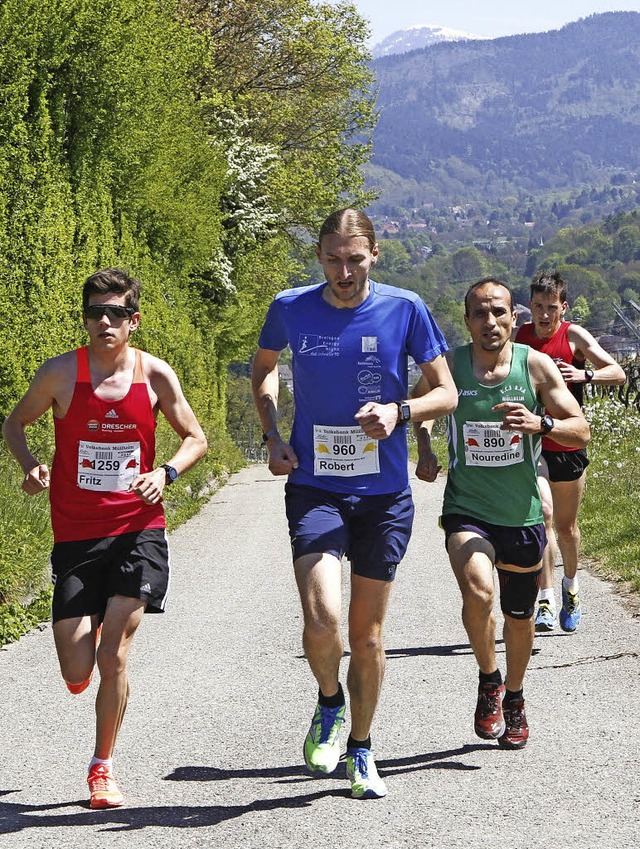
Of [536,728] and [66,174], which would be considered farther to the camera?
[66,174]

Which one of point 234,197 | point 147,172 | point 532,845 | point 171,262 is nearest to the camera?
point 532,845

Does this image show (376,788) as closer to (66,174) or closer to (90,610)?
(90,610)

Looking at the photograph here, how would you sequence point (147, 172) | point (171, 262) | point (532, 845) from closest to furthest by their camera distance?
point (532, 845)
point (147, 172)
point (171, 262)

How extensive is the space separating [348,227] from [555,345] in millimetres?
4095

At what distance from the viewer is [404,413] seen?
557 cm

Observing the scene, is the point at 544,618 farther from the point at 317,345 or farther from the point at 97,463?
the point at 97,463

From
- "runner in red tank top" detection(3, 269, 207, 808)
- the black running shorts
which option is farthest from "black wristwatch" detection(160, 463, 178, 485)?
the black running shorts

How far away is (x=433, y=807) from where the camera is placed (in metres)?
5.21

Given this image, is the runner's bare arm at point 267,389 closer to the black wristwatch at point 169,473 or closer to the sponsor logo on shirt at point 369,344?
the black wristwatch at point 169,473

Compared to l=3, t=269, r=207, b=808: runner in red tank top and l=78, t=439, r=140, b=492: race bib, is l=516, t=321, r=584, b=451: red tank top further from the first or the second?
l=78, t=439, r=140, b=492: race bib

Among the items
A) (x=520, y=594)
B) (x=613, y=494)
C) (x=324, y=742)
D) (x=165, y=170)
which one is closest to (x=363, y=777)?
(x=324, y=742)

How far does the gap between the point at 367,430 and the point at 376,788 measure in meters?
1.42

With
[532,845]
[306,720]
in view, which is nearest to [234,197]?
[306,720]

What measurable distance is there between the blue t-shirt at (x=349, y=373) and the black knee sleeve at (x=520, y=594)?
3.22ft
